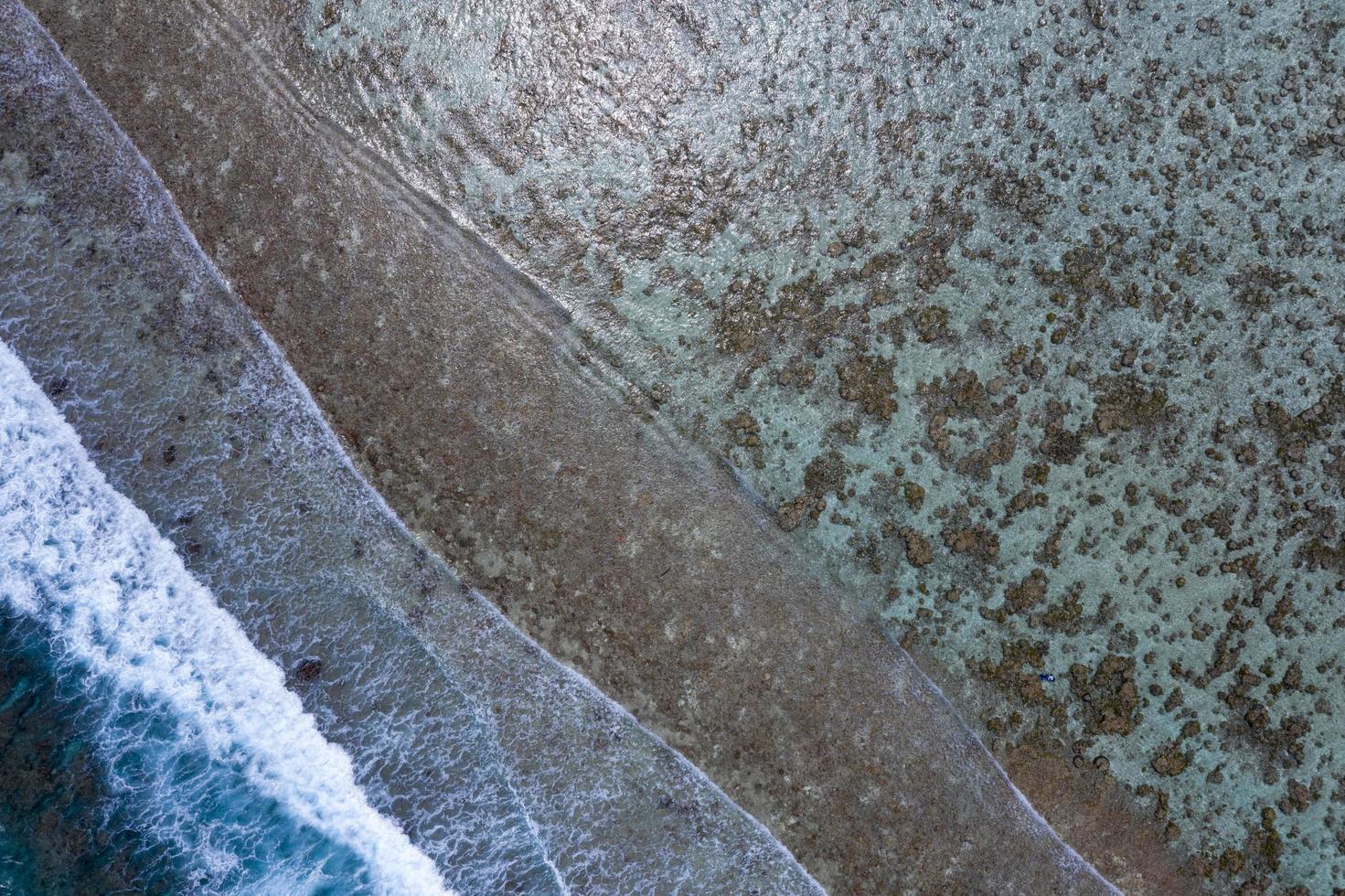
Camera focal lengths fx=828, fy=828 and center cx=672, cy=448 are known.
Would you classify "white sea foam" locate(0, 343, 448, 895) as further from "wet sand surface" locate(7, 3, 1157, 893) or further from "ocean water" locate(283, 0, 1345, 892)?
"ocean water" locate(283, 0, 1345, 892)

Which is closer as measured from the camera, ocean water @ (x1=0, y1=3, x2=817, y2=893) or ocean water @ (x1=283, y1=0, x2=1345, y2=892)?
ocean water @ (x1=0, y1=3, x2=817, y2=893)

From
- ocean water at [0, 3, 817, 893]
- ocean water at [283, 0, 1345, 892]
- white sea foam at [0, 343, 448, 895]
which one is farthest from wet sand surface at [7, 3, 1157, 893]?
white sea foam at [0, 343, 448, 895]

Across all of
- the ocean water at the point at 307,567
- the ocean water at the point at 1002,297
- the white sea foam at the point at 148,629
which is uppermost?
the ocean water at the point at 1002,297

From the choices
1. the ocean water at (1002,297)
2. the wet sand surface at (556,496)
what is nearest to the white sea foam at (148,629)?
the wet sand surface at (556,496)

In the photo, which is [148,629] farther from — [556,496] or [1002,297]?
[1002,297]

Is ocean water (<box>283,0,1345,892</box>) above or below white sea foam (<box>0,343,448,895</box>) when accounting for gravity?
above

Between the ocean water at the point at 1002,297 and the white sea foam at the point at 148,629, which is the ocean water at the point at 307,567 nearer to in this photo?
the white sea foam at the point at 148,629
